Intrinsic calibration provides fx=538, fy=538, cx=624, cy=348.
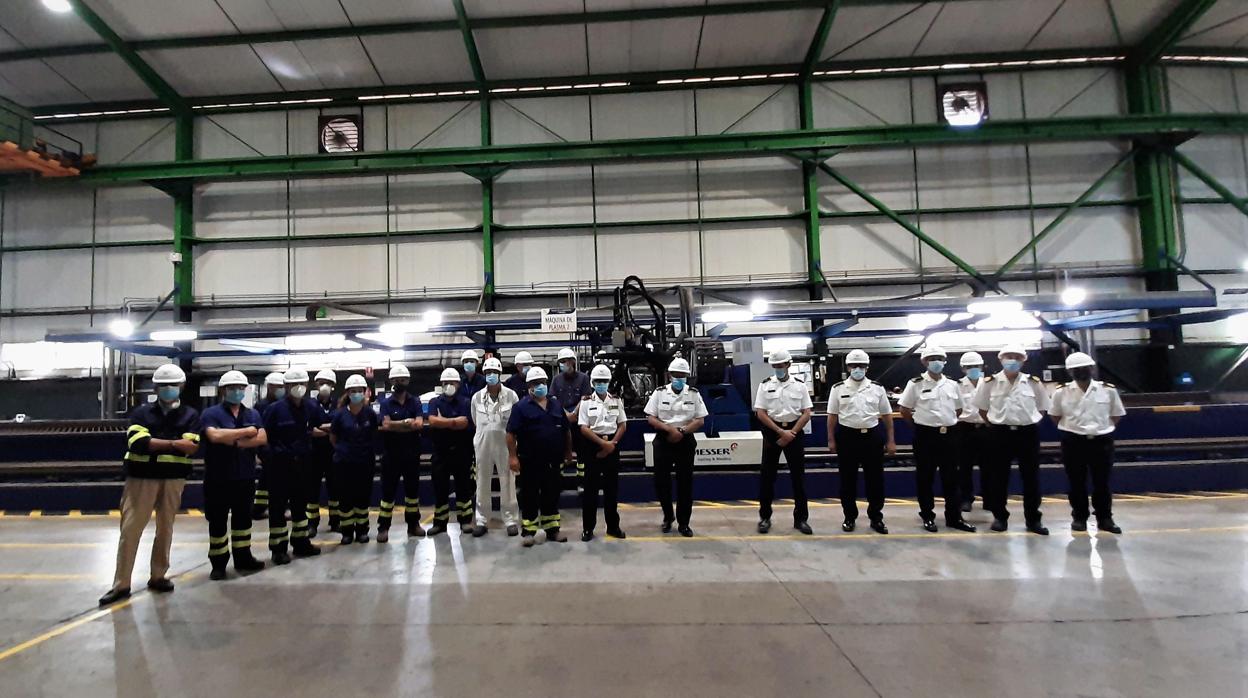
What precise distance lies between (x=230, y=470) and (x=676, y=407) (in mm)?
4013

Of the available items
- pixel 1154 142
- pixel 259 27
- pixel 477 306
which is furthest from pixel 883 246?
pixel 259 27

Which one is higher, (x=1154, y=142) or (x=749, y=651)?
(x=1154, y=142)

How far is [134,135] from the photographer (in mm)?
14062

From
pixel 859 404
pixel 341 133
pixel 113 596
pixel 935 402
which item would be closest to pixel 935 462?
pixel 935 402

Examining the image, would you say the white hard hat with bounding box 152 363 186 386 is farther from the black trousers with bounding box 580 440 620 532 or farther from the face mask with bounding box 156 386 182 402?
the black trousers with bounding box 580 440 620 532

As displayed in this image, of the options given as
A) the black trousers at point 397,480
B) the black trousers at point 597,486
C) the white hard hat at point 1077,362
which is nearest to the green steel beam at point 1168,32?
the white hard hat at point 1077,362

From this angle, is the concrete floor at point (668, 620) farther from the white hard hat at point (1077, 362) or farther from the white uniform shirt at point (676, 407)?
the white hard hat at point (1077, 362)

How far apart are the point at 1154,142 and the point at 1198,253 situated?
9.82 feet

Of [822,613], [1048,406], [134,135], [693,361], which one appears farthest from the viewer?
[134,135]

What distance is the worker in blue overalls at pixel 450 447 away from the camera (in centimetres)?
564

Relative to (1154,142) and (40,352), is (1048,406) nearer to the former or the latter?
(1154,142)

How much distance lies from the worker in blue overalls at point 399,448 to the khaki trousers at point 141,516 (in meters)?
1.71

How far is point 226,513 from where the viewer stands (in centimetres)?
456

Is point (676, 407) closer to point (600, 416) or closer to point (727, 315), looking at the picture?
point (600, 416)
